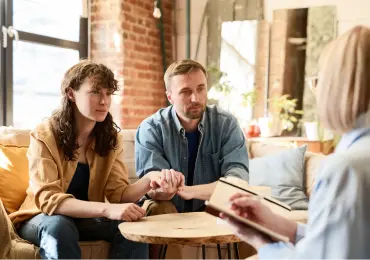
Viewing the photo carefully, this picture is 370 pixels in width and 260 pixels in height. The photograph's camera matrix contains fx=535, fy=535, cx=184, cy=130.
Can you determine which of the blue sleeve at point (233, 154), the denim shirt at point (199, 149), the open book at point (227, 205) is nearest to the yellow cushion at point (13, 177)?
the denim shirt at point (199, 149)

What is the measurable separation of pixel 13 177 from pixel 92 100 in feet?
2.15

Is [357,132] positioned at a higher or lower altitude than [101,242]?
higher

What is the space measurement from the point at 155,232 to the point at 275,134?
311 cm

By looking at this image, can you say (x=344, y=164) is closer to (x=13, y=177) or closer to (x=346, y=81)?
(x=346, y=81)

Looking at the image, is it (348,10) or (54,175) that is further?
(348,10)

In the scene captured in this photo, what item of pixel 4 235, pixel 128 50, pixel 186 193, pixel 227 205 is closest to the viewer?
pixel 227 205

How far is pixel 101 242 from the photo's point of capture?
8.02 feet

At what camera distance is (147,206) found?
251 centimetres

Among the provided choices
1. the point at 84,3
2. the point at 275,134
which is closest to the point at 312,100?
the point at 275,134

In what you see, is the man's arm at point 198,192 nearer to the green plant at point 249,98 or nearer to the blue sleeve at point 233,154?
the blue sleeve at point 233,154

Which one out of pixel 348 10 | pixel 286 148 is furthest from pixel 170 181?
pixel 348 10

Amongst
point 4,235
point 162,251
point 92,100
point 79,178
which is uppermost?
point 92,100

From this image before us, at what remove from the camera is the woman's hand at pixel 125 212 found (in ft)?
7.10

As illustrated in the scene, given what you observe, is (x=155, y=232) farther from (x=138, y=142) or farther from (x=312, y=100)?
(x=312, y=100)
